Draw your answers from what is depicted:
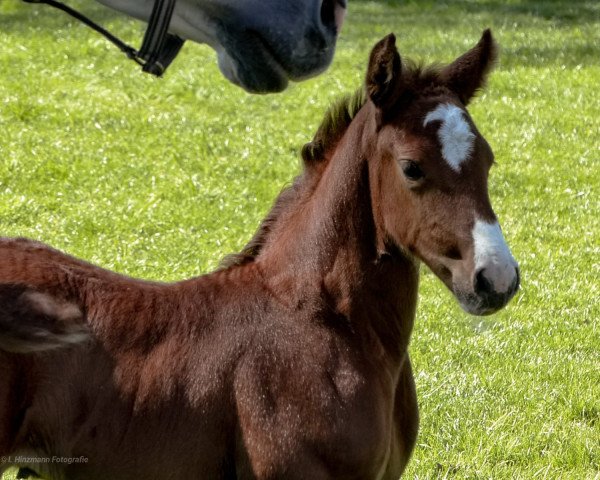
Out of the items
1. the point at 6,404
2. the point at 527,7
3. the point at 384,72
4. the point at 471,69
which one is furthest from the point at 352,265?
the point at 527,7

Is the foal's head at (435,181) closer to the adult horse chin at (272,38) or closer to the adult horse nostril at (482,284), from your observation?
the adult horse nostril at (482,284)

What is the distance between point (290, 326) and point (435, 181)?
61cm

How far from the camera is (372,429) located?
10.6ft

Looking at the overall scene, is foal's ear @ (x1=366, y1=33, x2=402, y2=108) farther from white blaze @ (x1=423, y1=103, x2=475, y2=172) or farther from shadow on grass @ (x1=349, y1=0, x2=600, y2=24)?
shadow on grass @ (x1=349, y1=0, x2=600, y2=24)

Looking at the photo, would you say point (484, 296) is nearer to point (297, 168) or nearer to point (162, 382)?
point (162, 382)

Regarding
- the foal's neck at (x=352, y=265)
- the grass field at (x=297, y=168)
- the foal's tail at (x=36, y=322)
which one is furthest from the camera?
the grass field at (x=297, y=168)

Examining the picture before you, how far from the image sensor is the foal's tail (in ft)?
10.1

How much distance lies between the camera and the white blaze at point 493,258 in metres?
3.08

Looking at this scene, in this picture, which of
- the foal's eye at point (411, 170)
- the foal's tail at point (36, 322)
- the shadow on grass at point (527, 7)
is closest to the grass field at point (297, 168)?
the shadow on grass at point (527, 7)

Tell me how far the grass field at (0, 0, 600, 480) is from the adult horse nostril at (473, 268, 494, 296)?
1495 mm

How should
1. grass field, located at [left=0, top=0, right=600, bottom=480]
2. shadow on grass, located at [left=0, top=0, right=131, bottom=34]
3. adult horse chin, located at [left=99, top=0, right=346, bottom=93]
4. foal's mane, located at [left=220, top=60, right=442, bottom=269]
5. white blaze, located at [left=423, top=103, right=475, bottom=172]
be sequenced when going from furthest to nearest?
shadow on grass, located at [left=0, top=0, right=131, bottom=34] < grass field, located at [left=0, top=0, right=600, bottom=480] < foal's mane, located at [left=220, top=60, right=442, bottom=269] < white blaze, located at [left=423, top=103, right=475, bottom=172] < adult horse chin, located at [left=99, top=0, right=346, bottom=93]

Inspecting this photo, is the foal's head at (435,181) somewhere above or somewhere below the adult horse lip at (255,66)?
below

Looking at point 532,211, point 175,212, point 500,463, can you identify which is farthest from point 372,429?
point 532,211

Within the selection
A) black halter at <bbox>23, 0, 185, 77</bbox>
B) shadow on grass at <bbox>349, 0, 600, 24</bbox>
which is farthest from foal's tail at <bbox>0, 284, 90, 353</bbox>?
shadow on grass at <bbox>349, 0, 600, 24</bbox>
